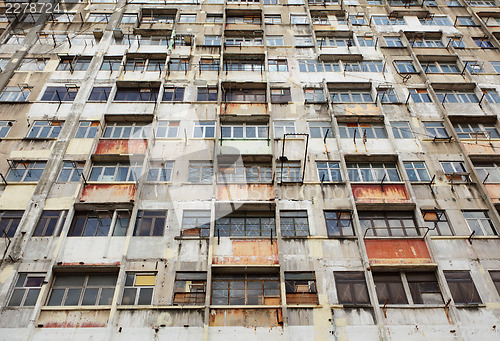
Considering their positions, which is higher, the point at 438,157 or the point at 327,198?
the point at 438,157

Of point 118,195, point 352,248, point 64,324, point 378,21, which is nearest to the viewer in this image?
point 64,324

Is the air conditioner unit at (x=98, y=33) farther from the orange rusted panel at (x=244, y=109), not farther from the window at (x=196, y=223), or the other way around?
the window at (x=196, y=223)

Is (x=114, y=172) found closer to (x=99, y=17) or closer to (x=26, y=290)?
(x=26, y=290)

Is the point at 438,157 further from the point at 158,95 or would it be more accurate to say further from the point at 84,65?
the point at 84,65

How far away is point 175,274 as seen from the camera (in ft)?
54.1

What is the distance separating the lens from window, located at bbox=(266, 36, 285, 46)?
92.3 feet

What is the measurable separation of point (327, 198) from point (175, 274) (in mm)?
8136

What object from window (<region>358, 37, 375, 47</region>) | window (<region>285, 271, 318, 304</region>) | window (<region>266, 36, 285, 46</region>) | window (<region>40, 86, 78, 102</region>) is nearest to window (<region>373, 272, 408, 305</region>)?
window (<region>285, 271, 318, 304</region>)

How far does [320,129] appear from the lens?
870 inches

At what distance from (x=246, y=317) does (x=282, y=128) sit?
1101 cm

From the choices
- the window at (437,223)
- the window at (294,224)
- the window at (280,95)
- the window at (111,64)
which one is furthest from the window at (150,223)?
the window at (437,223)

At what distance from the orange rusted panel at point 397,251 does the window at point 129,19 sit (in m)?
23.6

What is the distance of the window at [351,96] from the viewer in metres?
24.0

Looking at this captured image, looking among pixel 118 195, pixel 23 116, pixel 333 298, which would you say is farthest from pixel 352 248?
pixel 23 116
